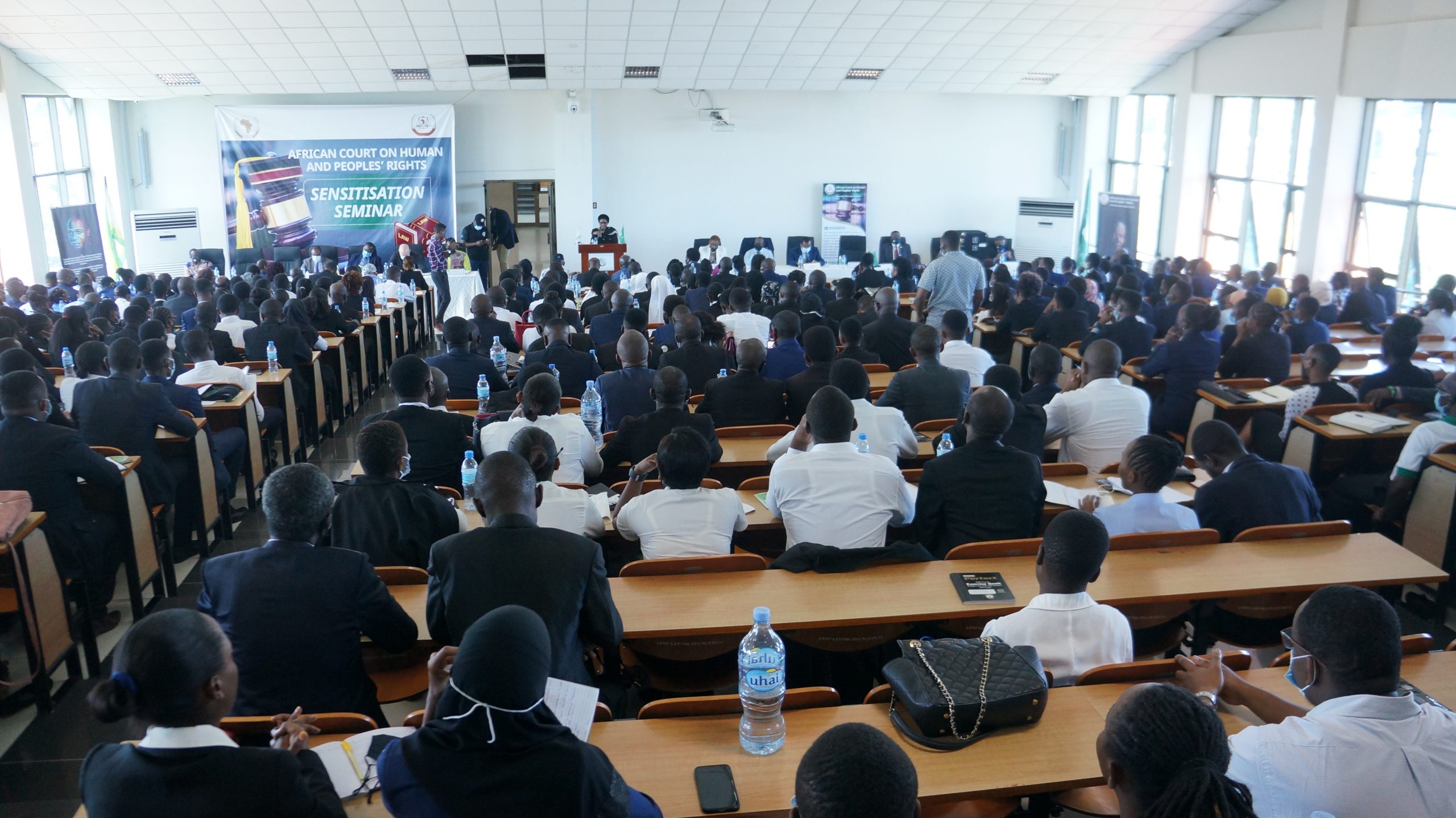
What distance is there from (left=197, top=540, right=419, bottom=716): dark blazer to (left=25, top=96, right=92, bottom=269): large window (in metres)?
14.1

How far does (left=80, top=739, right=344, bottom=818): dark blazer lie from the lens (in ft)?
6.81

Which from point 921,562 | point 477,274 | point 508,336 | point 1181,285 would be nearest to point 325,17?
point 477,274

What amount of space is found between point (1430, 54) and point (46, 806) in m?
12.8

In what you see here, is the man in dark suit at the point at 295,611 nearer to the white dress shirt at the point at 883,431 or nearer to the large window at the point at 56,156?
the white dress shirt at the point at 883,431

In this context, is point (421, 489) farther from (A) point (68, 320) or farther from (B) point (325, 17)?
(B) point (325, 17)

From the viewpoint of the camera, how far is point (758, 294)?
11.4 metres

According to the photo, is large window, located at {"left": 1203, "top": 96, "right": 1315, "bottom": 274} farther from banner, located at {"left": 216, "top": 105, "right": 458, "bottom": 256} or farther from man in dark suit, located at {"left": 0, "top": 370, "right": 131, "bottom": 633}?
man in dark suit, located at {"left": 0, "top": 370, "right": 131, "bottom": 633}

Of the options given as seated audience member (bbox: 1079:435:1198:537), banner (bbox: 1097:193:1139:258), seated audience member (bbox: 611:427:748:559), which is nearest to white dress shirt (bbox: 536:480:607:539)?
seated audience member (bbox: 611:427:748:559)

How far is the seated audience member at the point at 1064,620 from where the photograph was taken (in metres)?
3.08

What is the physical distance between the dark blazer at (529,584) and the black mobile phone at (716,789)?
584 mm

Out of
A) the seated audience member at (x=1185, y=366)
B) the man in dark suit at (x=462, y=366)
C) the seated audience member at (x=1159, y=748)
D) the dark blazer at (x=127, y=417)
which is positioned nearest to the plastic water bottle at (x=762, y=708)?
the seated audience member at (x=1159, y=748)

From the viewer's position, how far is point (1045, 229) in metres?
16.9

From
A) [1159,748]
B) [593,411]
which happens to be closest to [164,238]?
[593,411]

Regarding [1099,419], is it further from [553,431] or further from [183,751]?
[183,751]
